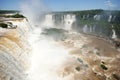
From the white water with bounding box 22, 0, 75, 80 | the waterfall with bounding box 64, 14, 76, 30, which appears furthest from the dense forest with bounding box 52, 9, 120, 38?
the white water with bounding box 22, 0, 75, 80

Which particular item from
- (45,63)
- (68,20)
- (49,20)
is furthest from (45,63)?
(49,20)

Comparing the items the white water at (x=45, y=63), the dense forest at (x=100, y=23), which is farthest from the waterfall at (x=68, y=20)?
the white water at (x=45, y=63)

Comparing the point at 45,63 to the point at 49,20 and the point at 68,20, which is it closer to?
the point at 68,20

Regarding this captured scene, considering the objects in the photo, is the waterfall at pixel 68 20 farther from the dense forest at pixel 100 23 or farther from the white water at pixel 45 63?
the white water at pixel 45 63

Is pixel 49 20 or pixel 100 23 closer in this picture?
pixel 100 23

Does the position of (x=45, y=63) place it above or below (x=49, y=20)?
below

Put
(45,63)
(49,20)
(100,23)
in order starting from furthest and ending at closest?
(49,20) < (100,23) < (45,63)

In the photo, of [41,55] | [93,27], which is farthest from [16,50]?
[93,27]

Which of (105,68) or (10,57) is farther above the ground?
(10,57)

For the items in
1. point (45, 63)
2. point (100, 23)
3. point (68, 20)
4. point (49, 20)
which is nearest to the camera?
point (45, 63)

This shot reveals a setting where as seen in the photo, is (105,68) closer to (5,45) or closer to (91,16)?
(5,45)

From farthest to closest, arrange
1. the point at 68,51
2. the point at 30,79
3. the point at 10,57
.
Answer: the point at 68,51 → the point at 30,79 → the point at 10,57
